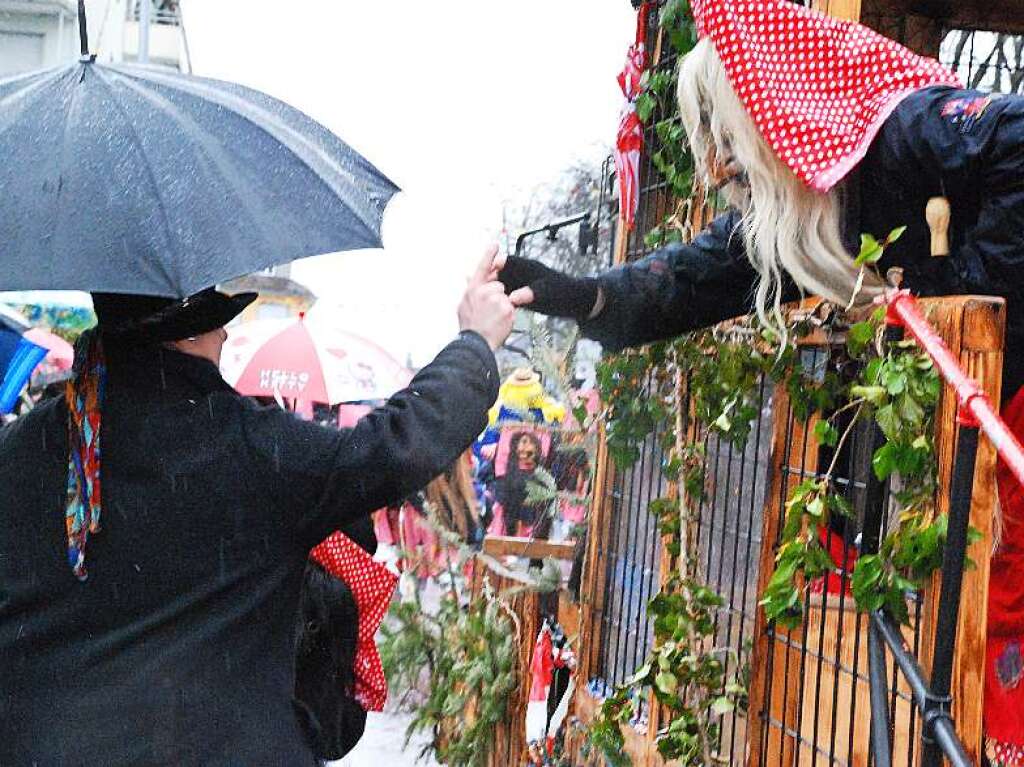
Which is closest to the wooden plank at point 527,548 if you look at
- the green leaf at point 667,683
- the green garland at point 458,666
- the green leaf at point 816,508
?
the green garland at point 458,666

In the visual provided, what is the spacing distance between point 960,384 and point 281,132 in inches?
55.8

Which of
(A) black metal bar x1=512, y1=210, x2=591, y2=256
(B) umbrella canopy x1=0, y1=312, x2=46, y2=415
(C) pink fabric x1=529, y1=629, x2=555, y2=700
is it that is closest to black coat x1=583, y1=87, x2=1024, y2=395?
(C) pink fabric x1=529, y1=629, x2=555, y2=700

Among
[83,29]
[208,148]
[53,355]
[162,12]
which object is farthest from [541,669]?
[162,12]

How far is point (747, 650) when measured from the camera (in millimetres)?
3924

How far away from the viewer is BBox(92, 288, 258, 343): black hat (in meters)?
2.59

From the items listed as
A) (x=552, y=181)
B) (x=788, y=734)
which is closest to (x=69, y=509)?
(x=788, y=734)

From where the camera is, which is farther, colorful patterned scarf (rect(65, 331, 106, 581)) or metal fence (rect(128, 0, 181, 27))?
metal fence (rect(128, 0, 181, 27))

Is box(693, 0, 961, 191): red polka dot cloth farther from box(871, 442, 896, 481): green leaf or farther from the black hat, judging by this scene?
the black hat

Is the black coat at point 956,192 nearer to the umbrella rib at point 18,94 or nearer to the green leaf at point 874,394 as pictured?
the green leaf at point 874,394

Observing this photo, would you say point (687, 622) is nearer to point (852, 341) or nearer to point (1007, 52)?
point (852, 341)

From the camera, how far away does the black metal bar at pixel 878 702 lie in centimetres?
254

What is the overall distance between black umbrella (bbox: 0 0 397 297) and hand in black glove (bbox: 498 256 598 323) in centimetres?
73

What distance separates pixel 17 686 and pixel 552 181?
2530 cm

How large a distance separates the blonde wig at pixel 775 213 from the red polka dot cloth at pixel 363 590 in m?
1.24
